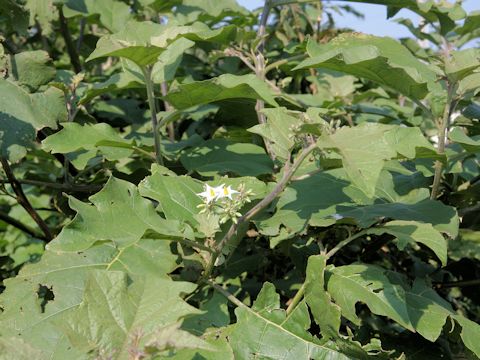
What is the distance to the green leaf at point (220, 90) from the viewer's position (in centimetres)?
167

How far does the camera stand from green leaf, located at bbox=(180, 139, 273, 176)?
1.93m

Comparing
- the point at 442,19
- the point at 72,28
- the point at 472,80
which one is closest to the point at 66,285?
the point at 472,80

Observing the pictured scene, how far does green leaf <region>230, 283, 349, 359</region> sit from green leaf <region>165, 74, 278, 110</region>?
0.51m

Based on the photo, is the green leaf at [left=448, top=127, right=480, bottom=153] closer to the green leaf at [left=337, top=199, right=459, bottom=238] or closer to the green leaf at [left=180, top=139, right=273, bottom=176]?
the green leaf at [left=337, top=199, right=459, bottom=238]

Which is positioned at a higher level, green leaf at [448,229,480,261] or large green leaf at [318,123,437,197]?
large green leaf at [318,123,437,197]

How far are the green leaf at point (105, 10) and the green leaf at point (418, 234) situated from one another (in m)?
1.55

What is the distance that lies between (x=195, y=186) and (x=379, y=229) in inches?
18.4

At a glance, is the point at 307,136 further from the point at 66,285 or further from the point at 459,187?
the point at 459,187

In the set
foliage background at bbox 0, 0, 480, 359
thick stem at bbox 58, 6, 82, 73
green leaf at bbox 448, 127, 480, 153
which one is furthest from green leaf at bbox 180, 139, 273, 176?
thick stem at bbox 58, 6, 82, 73

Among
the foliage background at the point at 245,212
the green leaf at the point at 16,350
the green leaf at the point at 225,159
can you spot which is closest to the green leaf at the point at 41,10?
the foliage background at the point at 245,212

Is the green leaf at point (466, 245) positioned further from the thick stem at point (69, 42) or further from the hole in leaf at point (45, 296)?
the thick stem at point (69, 42)

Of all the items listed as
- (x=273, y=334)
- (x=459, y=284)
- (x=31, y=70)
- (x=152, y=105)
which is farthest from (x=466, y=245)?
(x=31, y=70)

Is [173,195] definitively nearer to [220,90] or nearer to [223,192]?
[223,192]

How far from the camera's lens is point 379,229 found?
5.12 feet
